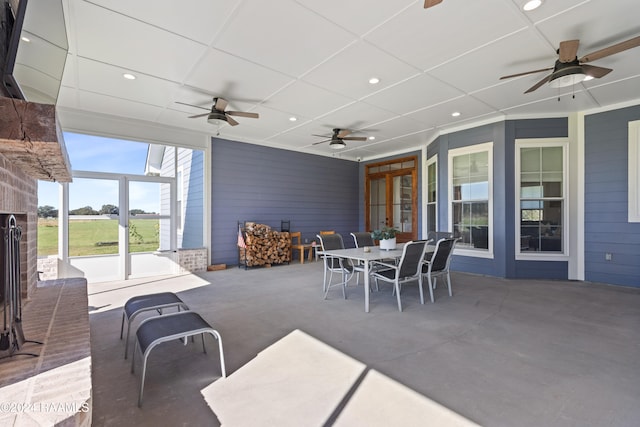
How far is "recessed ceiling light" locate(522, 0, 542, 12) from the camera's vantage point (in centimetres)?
251

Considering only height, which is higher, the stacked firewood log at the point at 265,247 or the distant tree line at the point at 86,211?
the distant tree line at the point at 86,211

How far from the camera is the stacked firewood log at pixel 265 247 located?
655 centimetres

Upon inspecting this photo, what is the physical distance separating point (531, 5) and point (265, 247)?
19.1ft

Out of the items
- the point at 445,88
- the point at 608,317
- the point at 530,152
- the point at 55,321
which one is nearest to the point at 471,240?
the point at 530,152

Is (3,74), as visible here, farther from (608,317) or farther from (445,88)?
(608,317)

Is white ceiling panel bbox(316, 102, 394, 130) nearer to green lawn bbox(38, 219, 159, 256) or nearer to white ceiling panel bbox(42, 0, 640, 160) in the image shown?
white ceiling panel bbox(42, 0, 640, 160)

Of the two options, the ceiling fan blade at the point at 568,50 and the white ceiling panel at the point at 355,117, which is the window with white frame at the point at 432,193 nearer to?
the white ceiling panel at the point at 355,117

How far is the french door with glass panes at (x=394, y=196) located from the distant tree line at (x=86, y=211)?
6.07 meters

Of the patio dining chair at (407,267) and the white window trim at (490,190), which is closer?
the patio dining chair at (407,267)

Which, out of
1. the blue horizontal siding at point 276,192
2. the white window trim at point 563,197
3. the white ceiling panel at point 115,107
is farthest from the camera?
the blue horizontal siding at point 276,192

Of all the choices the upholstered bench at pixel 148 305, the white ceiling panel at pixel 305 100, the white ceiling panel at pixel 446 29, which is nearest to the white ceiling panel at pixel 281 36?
the white ceiling panel at pixel 446 29

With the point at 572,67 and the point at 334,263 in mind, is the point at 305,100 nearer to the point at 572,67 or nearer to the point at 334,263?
the point at 334,263

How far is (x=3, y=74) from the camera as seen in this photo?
4.21ft

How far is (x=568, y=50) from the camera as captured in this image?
295 cm
